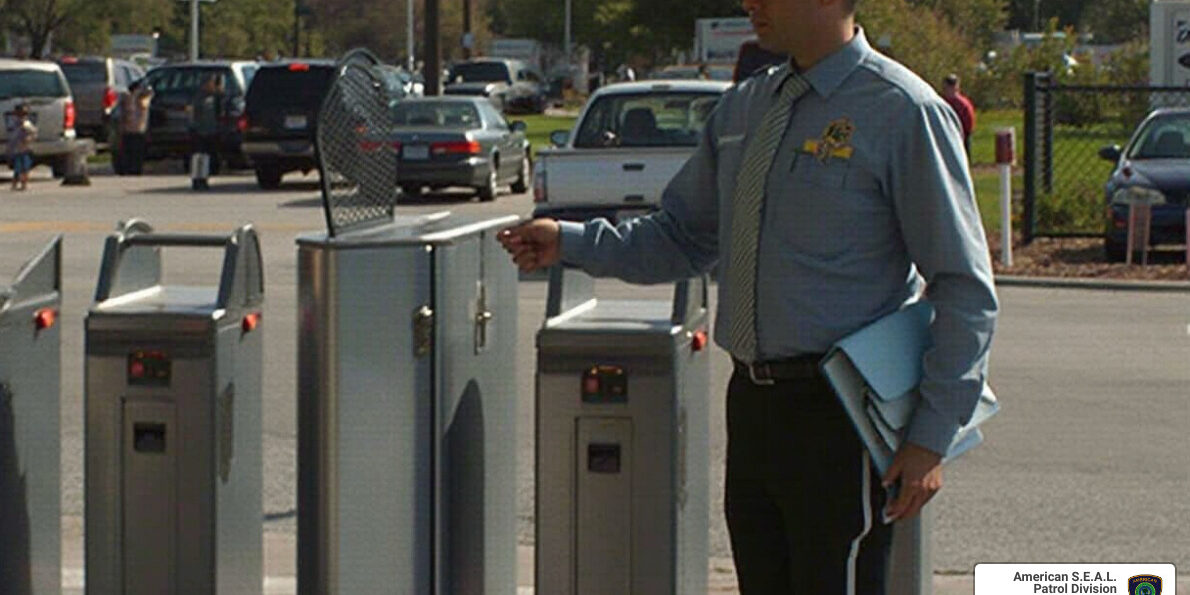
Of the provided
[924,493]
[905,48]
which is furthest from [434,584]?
[905,48]

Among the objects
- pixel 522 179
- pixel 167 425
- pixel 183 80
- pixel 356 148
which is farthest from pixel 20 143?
pixel 356 148

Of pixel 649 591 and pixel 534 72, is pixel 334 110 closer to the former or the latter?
pixel 649 591

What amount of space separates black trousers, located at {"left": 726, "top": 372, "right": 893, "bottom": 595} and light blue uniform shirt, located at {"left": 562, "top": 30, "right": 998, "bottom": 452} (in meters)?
0.13

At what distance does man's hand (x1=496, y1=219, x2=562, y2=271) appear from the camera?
518 centimetres

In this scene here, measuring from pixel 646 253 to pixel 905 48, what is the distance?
3942 centimetres

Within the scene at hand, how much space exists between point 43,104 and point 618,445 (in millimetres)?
28801

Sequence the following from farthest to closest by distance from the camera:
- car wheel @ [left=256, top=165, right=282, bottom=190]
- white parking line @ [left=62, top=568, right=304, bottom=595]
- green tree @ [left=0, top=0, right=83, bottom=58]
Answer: green tree @ [left=0, top=0, right=83, bottom=58], car wheel @ [left=256, top=165, right=282, bottom=190], white parking line @ [left=62, top=568, right=304, bottom=595]

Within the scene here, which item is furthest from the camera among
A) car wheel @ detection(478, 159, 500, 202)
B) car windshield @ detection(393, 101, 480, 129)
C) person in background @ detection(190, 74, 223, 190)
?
person in background @ detection(190, 74, 223, 190)

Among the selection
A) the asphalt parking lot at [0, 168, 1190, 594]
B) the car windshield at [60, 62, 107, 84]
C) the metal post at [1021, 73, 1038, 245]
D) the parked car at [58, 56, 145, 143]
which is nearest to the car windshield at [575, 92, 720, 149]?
the asphalt parking lot at [0, 168, 1190, 594]

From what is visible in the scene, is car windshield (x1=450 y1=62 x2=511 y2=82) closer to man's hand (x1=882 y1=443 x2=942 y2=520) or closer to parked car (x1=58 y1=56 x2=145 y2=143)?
parked car (x1=58 y1=56 x2=145 y2=143)

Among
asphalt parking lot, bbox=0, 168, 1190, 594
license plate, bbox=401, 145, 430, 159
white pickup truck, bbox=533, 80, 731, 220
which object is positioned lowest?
asphalt parking lot, bbox=0, 168, 1190, 594

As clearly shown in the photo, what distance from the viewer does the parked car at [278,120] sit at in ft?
109

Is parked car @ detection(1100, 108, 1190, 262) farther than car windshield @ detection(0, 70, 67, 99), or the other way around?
car windshield @ detection(0, 70, 67, 99)

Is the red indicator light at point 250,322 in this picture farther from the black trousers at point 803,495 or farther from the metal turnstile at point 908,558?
the black trousers at point 803,495
